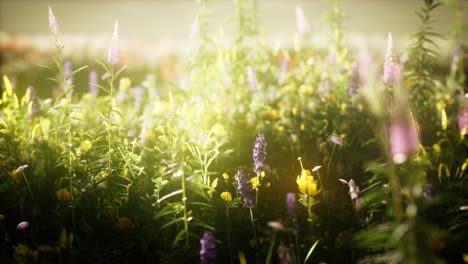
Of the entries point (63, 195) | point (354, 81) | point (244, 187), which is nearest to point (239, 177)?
point (244, 187)

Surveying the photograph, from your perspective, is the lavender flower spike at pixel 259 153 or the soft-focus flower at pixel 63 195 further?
the lavender flower spike at pixel 259 153

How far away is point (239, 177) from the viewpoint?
2023mm

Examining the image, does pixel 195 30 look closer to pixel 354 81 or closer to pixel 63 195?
pixel 354 81

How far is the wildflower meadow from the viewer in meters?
1.88

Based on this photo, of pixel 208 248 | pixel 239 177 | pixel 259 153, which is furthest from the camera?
pixel 259 153

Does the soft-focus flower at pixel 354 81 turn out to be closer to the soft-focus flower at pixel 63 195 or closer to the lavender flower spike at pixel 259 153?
the lavender flower spike at pixel 259 153

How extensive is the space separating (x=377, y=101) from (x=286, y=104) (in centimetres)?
265

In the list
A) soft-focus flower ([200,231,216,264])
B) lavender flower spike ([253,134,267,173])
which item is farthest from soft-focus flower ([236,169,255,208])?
soft-focus flower ([200,231,216,264])

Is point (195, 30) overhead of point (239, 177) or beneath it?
overhead

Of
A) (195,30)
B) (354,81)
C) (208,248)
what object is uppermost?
(195,30)

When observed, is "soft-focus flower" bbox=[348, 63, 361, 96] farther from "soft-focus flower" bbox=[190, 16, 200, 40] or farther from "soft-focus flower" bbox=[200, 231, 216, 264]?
"soft-focus flower" bbox=[200, 231, 216, 264]

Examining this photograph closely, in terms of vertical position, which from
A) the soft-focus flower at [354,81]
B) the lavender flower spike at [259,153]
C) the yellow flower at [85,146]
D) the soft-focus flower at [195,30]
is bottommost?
the lavender flower spike at [259,153]

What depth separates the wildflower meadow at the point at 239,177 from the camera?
1.88 meters

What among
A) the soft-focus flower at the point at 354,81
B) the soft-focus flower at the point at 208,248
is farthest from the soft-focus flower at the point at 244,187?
the soft-focus flower at the point at 354,81
